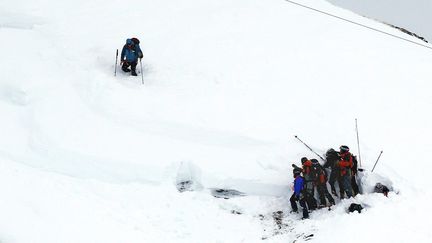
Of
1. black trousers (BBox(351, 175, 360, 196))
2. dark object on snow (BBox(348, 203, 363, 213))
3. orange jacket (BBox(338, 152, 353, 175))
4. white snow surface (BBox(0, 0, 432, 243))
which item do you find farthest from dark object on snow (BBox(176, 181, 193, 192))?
black trousers (BBox(351, 175, 360, 196))

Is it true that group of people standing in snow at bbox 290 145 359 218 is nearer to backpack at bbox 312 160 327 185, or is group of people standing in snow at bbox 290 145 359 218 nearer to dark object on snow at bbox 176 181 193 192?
backpack at bbox 312 160 327 185

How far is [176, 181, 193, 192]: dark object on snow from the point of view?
600 inches

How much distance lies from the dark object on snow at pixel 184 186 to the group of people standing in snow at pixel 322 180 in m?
3.25

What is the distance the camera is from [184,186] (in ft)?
50.4

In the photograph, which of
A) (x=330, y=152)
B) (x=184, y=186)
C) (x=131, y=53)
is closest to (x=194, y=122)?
(x=184, y=186)

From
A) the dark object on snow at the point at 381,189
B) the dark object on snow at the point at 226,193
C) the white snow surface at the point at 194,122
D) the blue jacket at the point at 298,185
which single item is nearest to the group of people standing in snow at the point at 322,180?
the blue jacket at the point at 298,185

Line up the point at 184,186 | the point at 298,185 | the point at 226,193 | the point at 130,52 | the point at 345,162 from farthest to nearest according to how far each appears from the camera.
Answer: the point at 130,52 < the point at 226,193 < the point at 184,186 < the point at 345,162 < the point at 298,185

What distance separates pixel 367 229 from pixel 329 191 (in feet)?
9.81

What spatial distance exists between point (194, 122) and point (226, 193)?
3.16 metres

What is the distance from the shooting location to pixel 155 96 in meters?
18.6

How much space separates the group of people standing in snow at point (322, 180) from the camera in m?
14.5

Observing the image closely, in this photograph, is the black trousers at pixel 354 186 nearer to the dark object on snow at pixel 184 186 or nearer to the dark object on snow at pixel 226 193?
the dark object on snow at pixel 226 193

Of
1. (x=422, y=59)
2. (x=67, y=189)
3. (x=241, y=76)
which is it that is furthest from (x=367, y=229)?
(x=422, y=59)

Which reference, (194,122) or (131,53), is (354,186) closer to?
(194,122)
